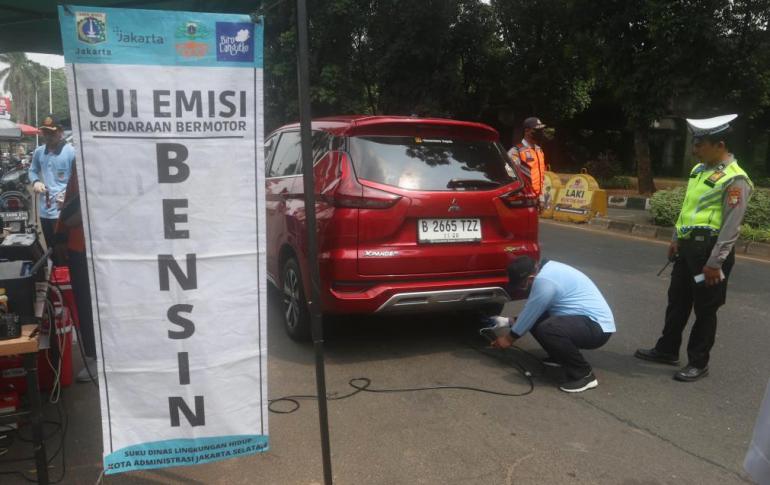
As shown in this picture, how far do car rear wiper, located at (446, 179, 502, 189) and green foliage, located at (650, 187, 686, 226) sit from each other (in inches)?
303

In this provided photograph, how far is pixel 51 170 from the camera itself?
6.17 metres

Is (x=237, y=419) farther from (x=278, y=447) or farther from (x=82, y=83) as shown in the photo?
(x=82, y=83)

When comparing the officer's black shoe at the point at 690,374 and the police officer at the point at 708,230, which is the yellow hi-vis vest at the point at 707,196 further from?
the officer's black shoe at the point at 690,374

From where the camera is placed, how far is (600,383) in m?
4.16

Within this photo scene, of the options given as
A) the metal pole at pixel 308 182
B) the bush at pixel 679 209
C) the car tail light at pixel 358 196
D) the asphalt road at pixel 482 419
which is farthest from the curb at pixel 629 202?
the metal pole at pixel 308 182

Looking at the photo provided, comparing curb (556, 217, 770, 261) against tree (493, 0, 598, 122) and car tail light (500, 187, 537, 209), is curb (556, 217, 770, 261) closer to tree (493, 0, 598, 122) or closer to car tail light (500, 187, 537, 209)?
car tail light (500, 187, 537, 209)

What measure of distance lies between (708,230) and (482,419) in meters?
2.04

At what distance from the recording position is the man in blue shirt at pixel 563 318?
4023mm

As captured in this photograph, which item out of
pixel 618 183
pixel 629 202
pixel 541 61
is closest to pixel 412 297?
pixel 629 202

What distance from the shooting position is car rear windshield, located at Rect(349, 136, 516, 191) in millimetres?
4258

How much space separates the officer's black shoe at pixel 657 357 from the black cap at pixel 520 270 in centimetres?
122

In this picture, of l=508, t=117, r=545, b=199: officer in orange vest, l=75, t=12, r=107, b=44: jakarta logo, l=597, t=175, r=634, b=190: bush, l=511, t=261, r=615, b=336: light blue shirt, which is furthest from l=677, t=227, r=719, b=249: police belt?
l=597, t=175, r=634, b=190: bush

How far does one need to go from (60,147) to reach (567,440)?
5596 millimetres

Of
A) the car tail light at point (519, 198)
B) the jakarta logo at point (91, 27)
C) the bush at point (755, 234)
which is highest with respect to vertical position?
the jakarta logo at point (91, 27)
